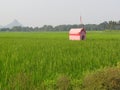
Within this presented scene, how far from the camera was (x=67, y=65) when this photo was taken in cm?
759

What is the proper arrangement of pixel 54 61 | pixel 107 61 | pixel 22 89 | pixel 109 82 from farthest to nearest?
1. pixel 107 61
2. pixel 54 61
3. pixel 22 89
4. pixel 109 82

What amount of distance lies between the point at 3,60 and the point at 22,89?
8.22 feet

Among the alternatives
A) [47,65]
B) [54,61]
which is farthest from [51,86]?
[54,61]

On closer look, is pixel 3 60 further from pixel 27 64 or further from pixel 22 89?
pixel 22 89

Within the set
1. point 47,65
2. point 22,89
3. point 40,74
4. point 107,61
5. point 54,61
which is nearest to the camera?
point 22,89

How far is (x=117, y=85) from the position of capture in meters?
5.14

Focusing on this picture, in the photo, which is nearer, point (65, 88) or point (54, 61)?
point (65, 88)

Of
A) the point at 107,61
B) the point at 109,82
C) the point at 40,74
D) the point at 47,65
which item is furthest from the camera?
the point at 107,61

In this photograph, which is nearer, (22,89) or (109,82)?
(109,82)

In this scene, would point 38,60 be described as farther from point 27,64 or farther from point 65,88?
point 65,88

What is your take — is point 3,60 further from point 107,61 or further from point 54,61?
point 107,61

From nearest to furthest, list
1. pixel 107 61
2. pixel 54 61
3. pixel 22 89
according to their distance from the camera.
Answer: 1. pixel 22 89
2. pixel 54 61
3. pixel 107 61

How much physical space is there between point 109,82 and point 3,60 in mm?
3578

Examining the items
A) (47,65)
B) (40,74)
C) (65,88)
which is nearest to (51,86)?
(65,88)
